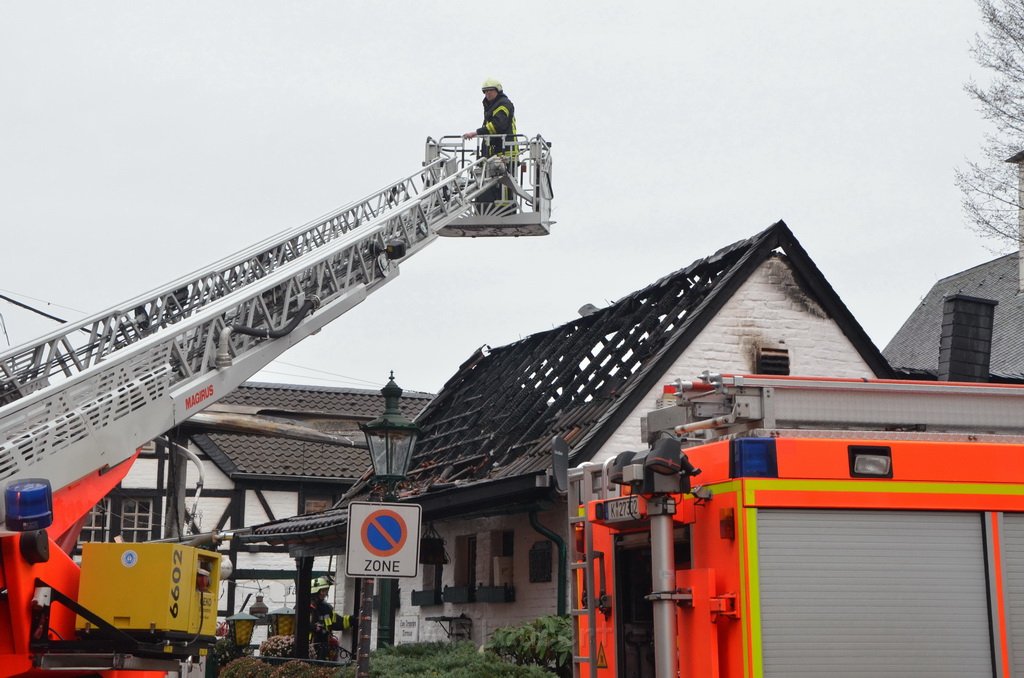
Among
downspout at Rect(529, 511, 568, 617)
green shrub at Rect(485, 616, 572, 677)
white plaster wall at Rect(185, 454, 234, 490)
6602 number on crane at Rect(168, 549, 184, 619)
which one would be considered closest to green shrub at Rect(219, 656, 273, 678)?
downspout at Rect(529, 511, 568, 617)

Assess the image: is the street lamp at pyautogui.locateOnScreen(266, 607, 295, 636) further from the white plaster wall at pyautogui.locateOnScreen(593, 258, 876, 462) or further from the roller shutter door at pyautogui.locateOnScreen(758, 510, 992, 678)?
the roller shutter door at pyautogui.locateOnScreen(758, 510, 992, 678)

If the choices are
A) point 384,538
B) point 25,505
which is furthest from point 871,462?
point 384,538

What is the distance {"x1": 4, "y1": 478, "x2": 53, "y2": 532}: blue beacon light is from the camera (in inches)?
283

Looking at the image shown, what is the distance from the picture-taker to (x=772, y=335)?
16.6m

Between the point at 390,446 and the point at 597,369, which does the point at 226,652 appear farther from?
the point at 390,446

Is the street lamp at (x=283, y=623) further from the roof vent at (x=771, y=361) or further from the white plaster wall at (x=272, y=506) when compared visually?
the roof vent at (x=771, y=361)

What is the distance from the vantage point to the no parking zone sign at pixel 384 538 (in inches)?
375

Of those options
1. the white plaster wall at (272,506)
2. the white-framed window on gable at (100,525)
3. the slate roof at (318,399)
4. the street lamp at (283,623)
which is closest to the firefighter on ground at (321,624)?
the street lamp at (283,623)

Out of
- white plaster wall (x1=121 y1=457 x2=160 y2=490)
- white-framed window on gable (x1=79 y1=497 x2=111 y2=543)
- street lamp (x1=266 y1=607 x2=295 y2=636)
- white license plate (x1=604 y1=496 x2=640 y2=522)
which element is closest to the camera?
white license plate (x1=604 y1=496 x2=640 y2=522)

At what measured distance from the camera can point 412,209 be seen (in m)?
17.1

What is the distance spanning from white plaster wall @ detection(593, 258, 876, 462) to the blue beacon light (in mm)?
9622

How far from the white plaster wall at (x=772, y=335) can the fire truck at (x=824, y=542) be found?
9866 millimetres

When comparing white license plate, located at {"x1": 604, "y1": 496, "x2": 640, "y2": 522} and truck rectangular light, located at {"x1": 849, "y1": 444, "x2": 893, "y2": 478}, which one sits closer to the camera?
truck rectangular light, located at {"x1": 849, "y1": 444, "x2": 893, "y2": 478}

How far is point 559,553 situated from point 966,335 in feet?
18.2
